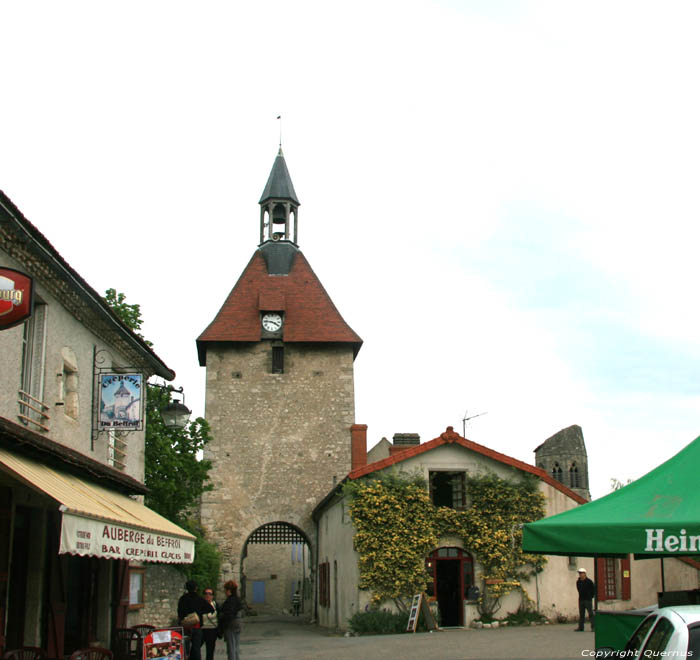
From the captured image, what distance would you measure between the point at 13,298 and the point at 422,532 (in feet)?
53.8

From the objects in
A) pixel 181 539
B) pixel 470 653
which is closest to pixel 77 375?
pixel 181 539

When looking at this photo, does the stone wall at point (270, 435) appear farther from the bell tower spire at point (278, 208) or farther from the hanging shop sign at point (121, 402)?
the hanging shop sign at point (121, 402)

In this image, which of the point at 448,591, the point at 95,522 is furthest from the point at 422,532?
the point at 95,522

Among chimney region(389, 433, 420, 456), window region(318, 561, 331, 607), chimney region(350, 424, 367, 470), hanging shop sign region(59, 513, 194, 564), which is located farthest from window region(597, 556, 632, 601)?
hanging shop sign region(59, 513, 194, 564)

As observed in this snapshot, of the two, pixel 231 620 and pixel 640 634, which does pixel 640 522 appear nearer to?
pixel 640 634

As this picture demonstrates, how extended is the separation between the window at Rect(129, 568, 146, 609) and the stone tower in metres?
49.7

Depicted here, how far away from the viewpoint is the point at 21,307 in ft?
28.5

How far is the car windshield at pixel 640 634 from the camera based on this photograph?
6.86 m

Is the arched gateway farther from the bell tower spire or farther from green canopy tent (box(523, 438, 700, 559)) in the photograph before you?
green canopy tent (box(523, 438, 700, 559))

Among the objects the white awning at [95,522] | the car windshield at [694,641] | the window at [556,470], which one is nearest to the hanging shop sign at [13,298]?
the white awning at [95,522]

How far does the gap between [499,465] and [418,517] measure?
264 centimetres

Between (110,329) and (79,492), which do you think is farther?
(110,329)

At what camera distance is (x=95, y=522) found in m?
9.14

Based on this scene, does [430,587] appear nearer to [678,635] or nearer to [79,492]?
[79,492]
